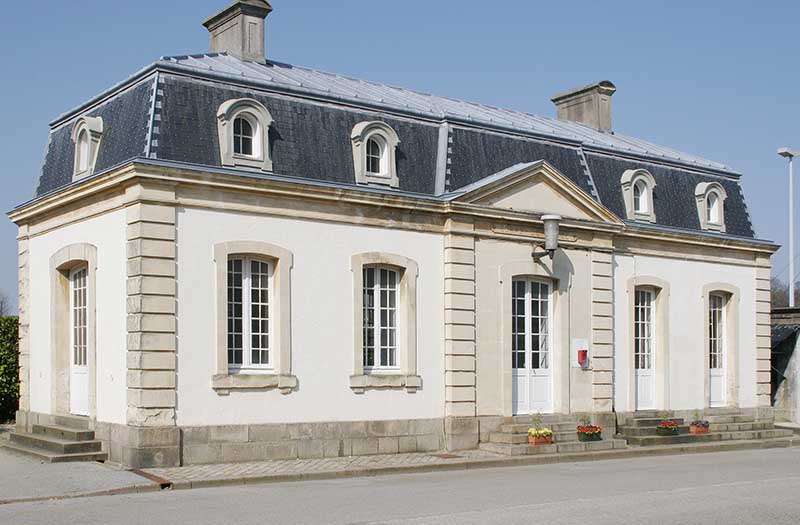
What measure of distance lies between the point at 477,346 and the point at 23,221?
8858 millimetres

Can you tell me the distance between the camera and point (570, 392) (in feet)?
68.5

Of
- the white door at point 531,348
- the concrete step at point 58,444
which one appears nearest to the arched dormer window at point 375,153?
the white door at point 531,348

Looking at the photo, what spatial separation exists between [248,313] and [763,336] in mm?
14195

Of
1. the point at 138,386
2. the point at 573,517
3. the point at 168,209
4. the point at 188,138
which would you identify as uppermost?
the point at 188,138

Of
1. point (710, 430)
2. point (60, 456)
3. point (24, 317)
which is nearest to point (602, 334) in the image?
point (710, 430)

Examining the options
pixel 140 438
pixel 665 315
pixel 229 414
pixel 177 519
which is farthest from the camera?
pixel 665 315

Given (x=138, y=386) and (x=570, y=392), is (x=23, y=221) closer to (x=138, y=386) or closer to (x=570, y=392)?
(x=138, y=386)

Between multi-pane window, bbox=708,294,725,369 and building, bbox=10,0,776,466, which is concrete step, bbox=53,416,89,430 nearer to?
building, bbox=10,0,776,466

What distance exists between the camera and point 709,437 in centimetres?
2211

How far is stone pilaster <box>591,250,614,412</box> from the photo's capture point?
21391 millimetres

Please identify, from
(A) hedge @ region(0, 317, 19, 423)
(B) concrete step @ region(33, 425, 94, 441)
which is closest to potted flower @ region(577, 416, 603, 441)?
(B) concrete step @ region(33, 425, 94, 441)

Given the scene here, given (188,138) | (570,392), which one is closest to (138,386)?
(188,138)

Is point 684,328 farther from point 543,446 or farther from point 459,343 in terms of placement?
point 459,343

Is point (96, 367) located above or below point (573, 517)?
above
